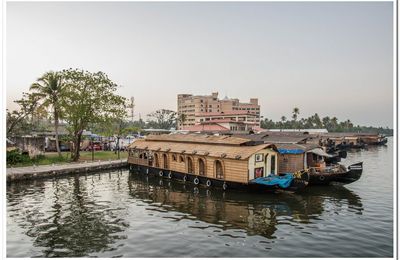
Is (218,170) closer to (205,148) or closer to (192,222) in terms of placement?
(205,148)

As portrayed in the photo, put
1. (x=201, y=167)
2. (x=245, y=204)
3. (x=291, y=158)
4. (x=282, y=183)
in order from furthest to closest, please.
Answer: (x=291, y=158), (x=201, y=167), (x=282, y=183), (x=245, y=204)

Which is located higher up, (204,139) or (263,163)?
(204,139)

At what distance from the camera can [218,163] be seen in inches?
916

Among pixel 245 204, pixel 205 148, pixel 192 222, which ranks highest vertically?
pixel 205 148

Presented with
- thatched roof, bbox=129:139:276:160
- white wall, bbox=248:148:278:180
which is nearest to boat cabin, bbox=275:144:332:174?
white wall, bbox=248:148:278:180

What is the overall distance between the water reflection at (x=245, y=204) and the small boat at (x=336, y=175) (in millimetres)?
559

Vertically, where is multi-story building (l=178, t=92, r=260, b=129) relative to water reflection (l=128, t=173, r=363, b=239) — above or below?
above

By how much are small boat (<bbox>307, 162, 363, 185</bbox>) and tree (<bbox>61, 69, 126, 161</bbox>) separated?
77.4 feet

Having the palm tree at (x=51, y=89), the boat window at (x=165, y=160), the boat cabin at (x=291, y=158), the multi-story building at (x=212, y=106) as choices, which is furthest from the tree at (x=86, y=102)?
the multi-story building at (x=212, y=106)

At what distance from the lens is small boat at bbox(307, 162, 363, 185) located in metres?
23.7

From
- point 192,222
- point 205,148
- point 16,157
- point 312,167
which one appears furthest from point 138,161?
point 192,222

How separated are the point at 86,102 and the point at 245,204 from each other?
2360cm

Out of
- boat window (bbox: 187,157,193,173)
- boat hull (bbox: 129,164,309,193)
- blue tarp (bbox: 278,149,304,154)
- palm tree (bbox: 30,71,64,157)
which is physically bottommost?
boat hull (bbox: 129,164,309,193)

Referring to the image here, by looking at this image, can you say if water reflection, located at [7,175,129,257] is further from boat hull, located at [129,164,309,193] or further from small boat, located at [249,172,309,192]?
small boat, located at [249,172,309,192]
